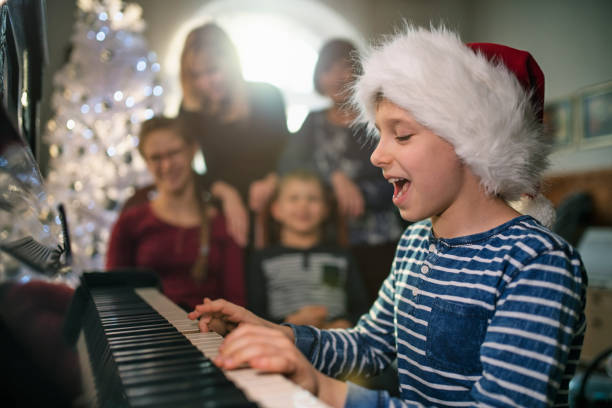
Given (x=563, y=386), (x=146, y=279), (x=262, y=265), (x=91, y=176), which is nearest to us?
(x=563, y=386)

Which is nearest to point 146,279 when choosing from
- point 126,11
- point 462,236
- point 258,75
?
point 462,236

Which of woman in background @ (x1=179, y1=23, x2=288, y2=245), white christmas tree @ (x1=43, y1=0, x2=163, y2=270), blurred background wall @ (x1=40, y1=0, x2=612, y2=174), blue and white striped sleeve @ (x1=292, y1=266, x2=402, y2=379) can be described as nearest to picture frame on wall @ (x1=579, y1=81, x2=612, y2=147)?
blurred background wall @ (x1=40, y1=0, x2=612, y2=174)

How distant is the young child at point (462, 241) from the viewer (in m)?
0.69

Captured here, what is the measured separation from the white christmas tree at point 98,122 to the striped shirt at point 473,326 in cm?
261

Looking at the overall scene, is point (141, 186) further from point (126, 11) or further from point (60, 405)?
point (60, 405)

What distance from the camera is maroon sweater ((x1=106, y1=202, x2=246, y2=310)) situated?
2.92m

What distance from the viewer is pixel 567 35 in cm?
412

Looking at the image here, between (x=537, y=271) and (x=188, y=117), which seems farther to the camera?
(x=188, y=117)

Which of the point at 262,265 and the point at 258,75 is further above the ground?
the point at 258,75

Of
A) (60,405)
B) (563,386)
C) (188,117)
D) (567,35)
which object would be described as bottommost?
(563,386)

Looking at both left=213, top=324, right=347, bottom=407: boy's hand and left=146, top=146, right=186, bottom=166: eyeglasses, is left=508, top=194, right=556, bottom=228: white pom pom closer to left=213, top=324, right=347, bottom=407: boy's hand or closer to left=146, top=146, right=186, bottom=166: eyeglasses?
left=213, top=324, right=347, bottom=407: boy's hand

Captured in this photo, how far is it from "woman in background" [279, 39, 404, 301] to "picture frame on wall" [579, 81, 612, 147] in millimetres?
1950

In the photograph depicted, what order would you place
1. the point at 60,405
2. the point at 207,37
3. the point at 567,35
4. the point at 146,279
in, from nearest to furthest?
the point at 60,405 < the point at 146,279 < the point at 207,37 < the point at 567,35

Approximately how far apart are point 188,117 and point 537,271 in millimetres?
2973
